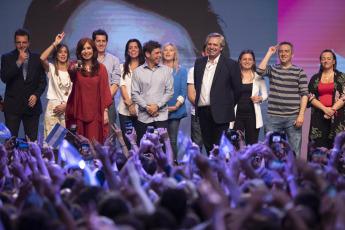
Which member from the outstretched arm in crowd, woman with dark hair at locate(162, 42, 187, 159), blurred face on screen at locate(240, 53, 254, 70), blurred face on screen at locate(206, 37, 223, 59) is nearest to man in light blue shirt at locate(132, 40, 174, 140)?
woman with dark hair at locate(162, 42, 187, 159)

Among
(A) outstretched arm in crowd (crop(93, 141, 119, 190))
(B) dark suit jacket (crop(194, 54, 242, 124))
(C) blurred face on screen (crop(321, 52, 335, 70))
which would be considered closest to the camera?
(A) outstretched arm in crowd (crop(93, 141, 119, 190))

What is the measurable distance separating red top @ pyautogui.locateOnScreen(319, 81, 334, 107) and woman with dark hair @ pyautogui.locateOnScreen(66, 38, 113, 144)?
2.13 metres

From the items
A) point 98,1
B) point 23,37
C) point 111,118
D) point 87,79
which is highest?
point 98,1

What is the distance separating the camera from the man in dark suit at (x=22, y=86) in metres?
5.18

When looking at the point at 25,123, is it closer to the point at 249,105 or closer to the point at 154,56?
the point at 154,56

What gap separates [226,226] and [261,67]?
12.8 ft

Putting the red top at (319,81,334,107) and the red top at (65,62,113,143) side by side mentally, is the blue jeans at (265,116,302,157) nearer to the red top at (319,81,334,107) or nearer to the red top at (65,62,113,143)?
the red top at (319,81,334,107)

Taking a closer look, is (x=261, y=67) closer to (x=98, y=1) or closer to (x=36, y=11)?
(x=98, y=1)

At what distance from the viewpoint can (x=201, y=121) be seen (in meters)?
4.70

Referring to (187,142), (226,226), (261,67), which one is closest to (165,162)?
(187,142)

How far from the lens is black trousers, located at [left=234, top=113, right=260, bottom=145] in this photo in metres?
5.23

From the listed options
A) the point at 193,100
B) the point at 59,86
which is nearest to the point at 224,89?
the point at 193,100

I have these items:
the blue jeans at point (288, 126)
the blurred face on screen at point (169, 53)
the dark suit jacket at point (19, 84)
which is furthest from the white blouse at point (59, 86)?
the blue jeans at point (288, 126)

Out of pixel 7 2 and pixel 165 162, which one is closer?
pixel 165 162
